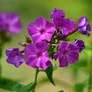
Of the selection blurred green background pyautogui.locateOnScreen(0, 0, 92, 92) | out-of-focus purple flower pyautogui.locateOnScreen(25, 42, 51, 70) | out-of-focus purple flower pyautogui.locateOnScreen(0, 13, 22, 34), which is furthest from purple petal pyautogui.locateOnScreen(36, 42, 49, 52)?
out-of-focus purple flower pyautogui.locateOnScreen(0, 13, 22, 34)

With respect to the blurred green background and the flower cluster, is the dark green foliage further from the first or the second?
the blurred green background

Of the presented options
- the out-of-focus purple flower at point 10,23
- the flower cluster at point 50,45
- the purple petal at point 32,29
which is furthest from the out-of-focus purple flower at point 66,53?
the out-of-focus purple flower at point 10,23

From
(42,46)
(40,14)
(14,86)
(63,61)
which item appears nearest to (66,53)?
(63,61)

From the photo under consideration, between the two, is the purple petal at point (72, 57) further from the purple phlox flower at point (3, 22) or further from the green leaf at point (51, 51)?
the purple phlox flower at point (3, 22)

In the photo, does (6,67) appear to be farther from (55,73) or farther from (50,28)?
(50,28)

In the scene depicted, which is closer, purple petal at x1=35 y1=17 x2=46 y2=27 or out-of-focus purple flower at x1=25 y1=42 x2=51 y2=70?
out-of-focus purple flower at x1=25 y1=42 x2=51 y2=70

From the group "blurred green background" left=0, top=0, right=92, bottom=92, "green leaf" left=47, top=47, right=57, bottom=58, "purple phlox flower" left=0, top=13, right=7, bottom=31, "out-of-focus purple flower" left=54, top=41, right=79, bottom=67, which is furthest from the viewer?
"blurred green background" left=0, top=0, right=92, bottom=92
